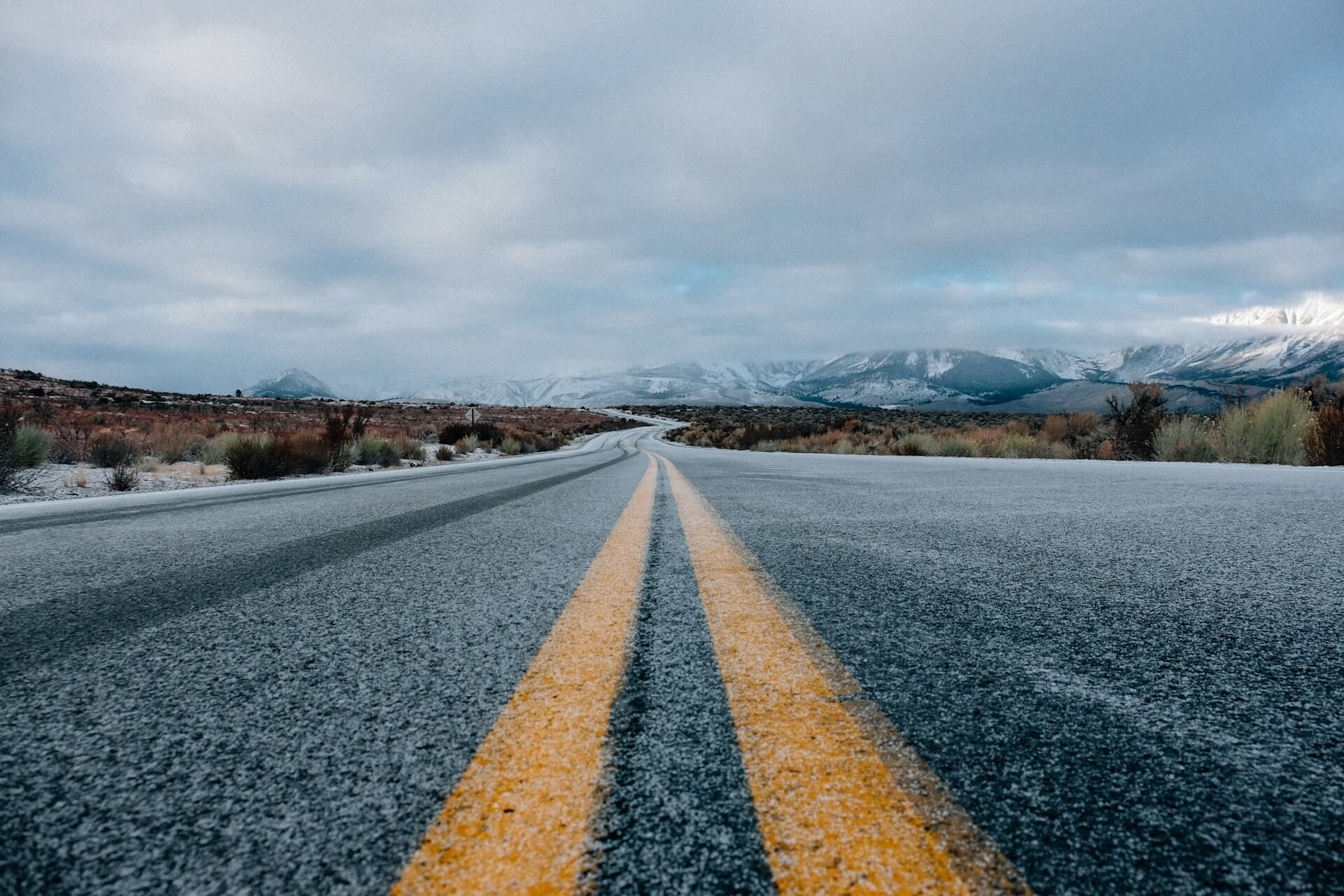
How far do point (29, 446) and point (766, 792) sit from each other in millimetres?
12320

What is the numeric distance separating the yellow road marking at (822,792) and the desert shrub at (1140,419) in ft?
40.1

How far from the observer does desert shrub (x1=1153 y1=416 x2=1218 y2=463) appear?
30.9 feet

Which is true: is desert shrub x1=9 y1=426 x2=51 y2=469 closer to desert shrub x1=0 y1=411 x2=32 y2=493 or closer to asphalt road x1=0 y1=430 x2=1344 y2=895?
desert shrub x1=0 y1=411 x2=32 y2=493

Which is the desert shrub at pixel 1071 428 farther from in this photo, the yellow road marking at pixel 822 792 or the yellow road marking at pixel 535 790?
the yellow road marking at pixel 535 790

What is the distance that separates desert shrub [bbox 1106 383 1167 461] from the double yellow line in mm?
12279

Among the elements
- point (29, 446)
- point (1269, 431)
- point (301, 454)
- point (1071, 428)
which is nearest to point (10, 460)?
point (29, 446)

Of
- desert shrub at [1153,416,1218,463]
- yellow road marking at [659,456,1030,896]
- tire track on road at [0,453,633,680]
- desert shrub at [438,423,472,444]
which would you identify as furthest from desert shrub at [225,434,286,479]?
desert shrub at [1153,416,1218,463]

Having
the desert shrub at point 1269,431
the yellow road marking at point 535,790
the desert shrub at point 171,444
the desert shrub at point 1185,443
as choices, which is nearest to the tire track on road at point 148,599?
the yellow road marking at point 535,790

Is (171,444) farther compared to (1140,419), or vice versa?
(171,444)

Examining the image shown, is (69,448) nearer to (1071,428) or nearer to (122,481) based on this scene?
(122,481)

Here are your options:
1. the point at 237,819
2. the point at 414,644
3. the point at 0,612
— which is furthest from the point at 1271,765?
the point at 0,612

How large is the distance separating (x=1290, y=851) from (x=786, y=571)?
1.41 metres

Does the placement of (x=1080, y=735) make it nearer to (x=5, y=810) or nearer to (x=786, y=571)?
(x=786, y=571)

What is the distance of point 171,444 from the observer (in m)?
12.1
